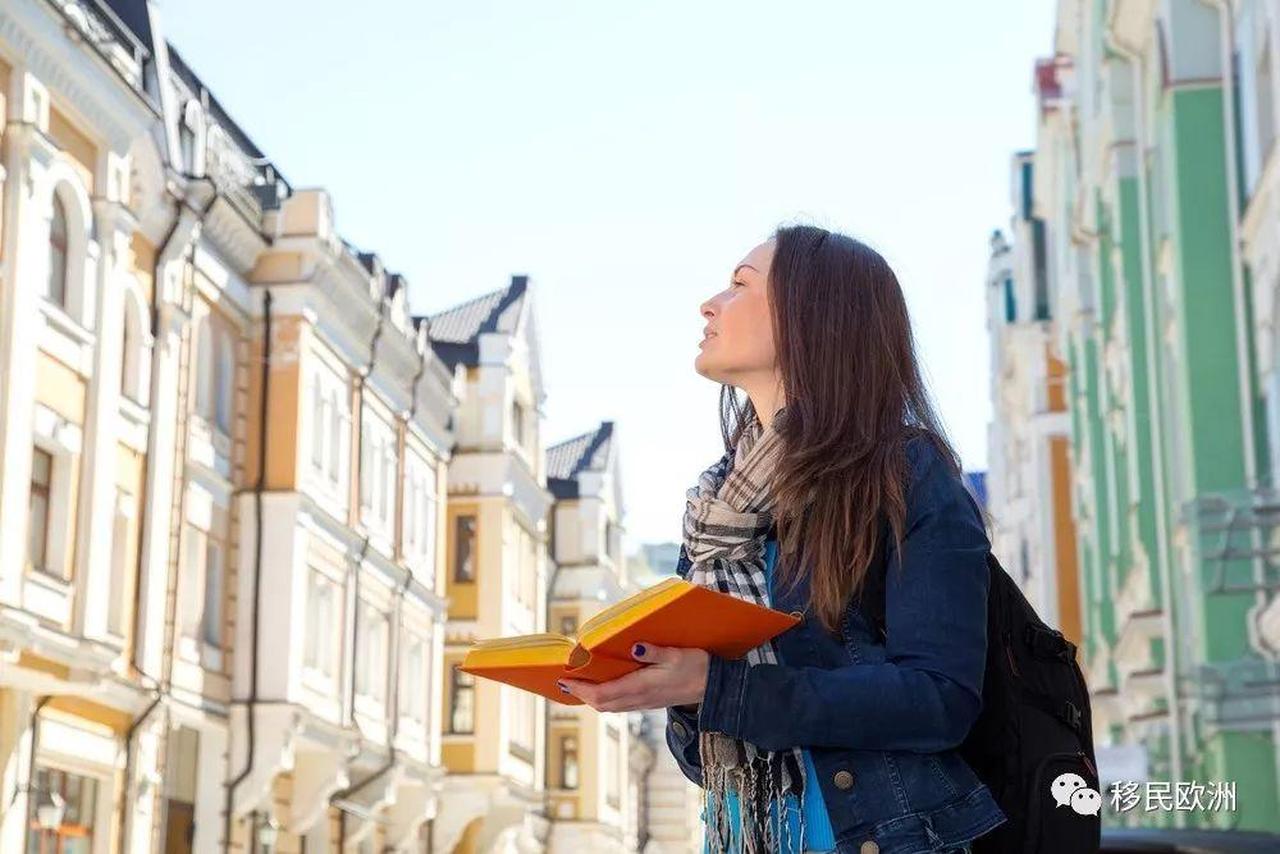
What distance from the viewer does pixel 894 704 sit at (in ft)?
9.73

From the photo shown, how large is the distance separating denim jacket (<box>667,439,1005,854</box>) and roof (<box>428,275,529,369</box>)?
1590 inches

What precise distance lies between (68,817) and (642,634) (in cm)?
2024

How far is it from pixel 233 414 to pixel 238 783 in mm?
4969

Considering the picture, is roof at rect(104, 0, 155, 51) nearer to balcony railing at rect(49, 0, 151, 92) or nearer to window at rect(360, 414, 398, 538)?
balcony railing at rect(49, 0, 151, 92)

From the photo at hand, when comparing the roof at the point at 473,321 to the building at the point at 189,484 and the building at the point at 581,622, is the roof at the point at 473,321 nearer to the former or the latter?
the building at the point at 189,484

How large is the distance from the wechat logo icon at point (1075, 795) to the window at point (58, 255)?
19202mm

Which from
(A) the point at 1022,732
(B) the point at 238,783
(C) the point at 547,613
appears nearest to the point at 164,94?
(B) the point at 238,783

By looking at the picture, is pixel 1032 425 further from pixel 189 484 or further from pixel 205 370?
pixel 189 484

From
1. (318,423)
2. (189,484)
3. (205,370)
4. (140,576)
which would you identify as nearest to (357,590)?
(318,423)

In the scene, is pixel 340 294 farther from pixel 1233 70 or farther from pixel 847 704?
pixel 847 704

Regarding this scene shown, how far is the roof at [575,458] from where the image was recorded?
54094mm

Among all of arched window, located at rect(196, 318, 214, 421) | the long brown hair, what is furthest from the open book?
arched window, located at rect(196, 318, 214, 421)

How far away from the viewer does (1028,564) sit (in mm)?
58500

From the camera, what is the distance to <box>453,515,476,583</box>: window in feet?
138
